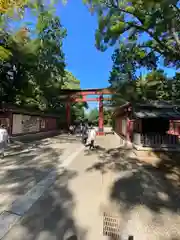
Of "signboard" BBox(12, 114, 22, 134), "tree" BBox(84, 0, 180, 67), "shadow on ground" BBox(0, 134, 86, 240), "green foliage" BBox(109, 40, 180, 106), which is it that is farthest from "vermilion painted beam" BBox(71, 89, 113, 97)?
"shadow on ground" BBox(0, 134, 86, 240)

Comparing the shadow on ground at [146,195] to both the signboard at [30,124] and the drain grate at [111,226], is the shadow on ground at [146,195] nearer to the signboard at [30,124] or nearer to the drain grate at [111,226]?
the drain grate at [111,226]

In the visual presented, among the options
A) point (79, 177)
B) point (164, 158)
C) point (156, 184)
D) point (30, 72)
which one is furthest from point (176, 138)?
point (30, 72)

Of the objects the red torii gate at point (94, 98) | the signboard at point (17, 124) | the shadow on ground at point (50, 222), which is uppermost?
the red torii gate at point (94, 98)

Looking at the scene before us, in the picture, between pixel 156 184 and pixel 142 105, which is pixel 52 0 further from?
pixel 156 184

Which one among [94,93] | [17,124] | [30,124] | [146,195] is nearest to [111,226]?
[146,195]

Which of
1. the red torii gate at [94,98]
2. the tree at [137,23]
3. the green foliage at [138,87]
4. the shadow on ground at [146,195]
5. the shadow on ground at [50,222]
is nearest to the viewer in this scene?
the shadow on ground at [50,222]

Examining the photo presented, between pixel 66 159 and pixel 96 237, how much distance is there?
573 centimetres

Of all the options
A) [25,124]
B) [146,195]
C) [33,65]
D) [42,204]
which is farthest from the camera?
[33,65]

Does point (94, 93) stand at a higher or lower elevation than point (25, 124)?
higher

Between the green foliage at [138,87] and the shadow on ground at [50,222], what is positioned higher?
the green foliage at [138,87]

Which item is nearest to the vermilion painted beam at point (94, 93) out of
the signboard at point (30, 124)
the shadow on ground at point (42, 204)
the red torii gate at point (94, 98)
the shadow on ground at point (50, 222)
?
the red torii gate at point (94, 98)

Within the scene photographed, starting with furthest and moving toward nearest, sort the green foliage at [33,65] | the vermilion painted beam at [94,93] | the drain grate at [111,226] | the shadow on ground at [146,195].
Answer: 1. the vermilion painted beam at [94,93]
2. the green foliage at [33,65]
3. the shadow on ground at [146,195]
4. the drain grate at [111,226]

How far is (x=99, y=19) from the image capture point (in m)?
8.19

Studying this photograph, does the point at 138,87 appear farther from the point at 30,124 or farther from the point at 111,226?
the point at 111,226
